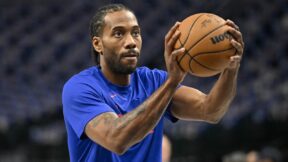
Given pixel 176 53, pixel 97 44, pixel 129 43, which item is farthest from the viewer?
pixel 97 44

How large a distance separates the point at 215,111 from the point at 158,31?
1089 cm

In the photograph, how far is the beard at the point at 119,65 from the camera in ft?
12.2

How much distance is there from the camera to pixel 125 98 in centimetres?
391

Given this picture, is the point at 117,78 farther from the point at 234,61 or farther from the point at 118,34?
the point at 234,61

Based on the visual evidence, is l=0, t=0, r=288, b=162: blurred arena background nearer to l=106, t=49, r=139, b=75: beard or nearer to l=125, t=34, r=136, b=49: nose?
l=106, t=49, r=139, b=75: beard

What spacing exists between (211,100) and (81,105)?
32.5 inches

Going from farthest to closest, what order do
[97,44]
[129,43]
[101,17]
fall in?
[97,44] < [101,17] < [129,43]

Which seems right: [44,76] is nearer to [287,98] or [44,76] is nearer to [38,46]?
[38,46]

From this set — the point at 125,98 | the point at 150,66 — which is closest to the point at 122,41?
the point at 125,98

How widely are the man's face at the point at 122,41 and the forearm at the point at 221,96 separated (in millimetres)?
534

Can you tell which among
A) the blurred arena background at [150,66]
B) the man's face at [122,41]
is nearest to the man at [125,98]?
the man's face at [122,41]

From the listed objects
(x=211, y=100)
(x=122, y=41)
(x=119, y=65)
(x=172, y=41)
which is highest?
(x=172, y=41)

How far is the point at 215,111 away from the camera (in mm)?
3934

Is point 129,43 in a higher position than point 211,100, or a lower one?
higher
